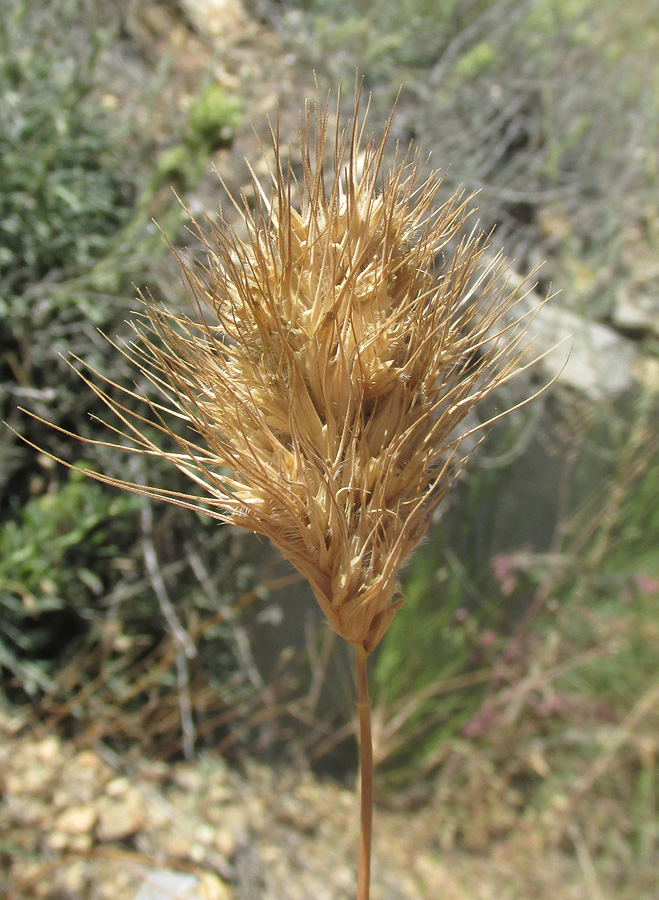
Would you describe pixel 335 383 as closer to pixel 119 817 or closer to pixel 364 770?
pixel 364 770

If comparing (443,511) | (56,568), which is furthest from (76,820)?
(443,511)

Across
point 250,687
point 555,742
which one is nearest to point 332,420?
point 250,687

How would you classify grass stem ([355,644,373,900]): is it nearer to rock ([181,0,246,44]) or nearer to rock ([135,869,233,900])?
rock ([135,869,233,900])

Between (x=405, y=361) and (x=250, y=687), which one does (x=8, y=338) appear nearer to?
(x=250, y=687)

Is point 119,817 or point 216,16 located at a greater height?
point 216,16

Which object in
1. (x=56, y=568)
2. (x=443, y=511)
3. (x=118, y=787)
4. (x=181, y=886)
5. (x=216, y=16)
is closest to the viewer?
(x=181, y=886)
